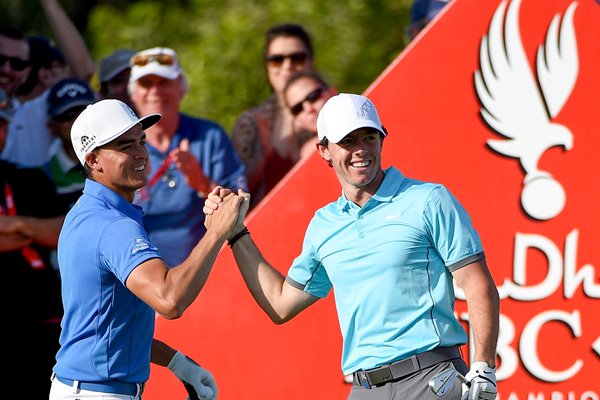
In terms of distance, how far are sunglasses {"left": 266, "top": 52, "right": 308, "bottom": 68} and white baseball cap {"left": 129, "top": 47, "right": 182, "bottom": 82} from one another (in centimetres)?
77

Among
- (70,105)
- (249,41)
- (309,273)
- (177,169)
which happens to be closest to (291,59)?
(177,169)

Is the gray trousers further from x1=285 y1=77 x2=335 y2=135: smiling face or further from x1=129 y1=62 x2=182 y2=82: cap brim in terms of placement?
x1=129 y1=62 x2=182 y2=82: cap brim

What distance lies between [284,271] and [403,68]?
124cm

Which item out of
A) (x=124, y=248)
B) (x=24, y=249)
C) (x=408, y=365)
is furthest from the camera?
(x=24, y=249)

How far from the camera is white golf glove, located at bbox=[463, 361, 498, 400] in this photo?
5.16 m

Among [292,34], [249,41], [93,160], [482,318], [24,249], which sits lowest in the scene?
[482,318]

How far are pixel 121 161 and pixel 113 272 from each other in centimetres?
51

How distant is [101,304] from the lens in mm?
5254

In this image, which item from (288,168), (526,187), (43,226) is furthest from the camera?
(288,168)

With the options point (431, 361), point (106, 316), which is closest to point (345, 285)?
point (431, 361)

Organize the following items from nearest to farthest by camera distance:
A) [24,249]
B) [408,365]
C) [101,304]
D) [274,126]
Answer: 1. [101,304]
2. [408,365]
3. [24,249]
4. [274,126]

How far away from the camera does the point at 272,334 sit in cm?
700

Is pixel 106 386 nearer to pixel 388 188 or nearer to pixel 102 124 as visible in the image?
pixel 102 124

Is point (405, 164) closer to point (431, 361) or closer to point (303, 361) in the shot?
point (303, 361)
